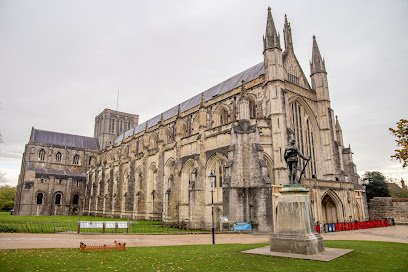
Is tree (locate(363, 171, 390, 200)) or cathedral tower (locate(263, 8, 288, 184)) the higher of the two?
cathedral tower (locate(263, 8, 288, 184))

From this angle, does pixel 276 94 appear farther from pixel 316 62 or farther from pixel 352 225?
pixel 352 225

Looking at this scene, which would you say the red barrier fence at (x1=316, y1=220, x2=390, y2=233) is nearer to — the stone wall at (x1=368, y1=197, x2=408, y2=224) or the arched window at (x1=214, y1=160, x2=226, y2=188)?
the stone wall at (x1=368, y1=197, x2=408, y2=224)

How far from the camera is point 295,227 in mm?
10594

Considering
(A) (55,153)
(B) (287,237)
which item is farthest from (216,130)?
(A) (55,153)

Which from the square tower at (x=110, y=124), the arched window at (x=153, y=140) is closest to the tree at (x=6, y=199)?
the square tower at (x=110, y=124)

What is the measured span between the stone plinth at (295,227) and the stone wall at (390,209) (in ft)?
97.5

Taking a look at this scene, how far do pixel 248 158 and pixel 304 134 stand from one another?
11736mm

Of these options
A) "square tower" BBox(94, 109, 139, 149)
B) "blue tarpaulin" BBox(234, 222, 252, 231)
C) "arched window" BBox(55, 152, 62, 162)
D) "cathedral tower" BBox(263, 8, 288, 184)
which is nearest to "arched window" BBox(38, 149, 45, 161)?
"arched window" BBox(55, 152, 62, 162)

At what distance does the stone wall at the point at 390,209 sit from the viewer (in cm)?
3328

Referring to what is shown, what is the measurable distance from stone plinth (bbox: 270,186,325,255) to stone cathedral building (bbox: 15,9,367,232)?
4.52m

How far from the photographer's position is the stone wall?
33281 millimetres

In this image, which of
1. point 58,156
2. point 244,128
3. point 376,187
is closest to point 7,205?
point 58,156

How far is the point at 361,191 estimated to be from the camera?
1207 inches

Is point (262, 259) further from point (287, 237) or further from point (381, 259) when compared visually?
point (381, 259)
